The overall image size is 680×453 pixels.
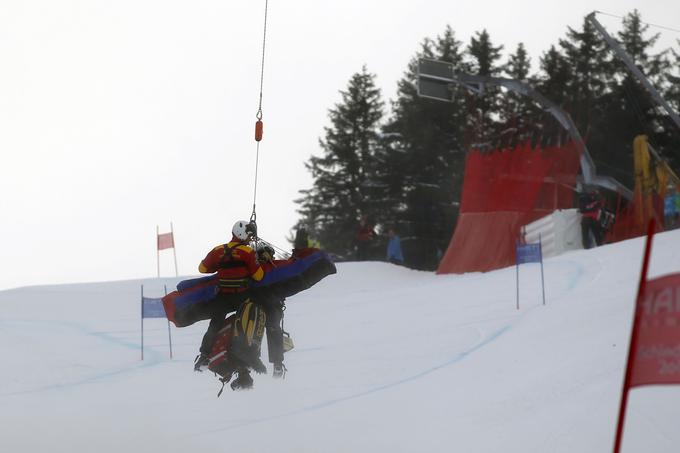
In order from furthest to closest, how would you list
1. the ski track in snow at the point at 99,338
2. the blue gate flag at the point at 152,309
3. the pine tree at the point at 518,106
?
the pine tree at the point at 518,106, the blue gate flag at the point at 152,309, the ski track in snow at the point at 99,338

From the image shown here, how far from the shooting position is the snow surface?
8.77 meters

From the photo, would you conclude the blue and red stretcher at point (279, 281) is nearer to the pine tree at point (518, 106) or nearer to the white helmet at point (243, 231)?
the white helmet at point (243, 231)

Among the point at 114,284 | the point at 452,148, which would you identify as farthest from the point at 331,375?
the point at 452,148

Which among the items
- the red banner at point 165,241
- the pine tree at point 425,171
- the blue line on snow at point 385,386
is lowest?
the blue line on snow at point 385,386

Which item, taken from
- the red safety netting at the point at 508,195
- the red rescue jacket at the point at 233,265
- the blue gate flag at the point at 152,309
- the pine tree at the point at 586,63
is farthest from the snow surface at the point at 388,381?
the pine tree at the point at 586,63

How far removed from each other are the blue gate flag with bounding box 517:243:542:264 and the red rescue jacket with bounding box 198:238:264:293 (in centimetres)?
706

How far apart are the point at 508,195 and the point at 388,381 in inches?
601

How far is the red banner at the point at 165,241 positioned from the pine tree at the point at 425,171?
1704 cm

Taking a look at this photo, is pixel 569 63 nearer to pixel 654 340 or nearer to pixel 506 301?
pixel 506 301

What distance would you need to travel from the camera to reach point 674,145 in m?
48.5

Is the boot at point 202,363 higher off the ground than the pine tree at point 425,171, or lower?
lower

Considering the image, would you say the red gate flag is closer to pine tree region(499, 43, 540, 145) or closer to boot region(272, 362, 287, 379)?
boot region(272, 362, 287, 379)

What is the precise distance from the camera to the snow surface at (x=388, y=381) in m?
8.77

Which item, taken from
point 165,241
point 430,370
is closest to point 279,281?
point 430,370
